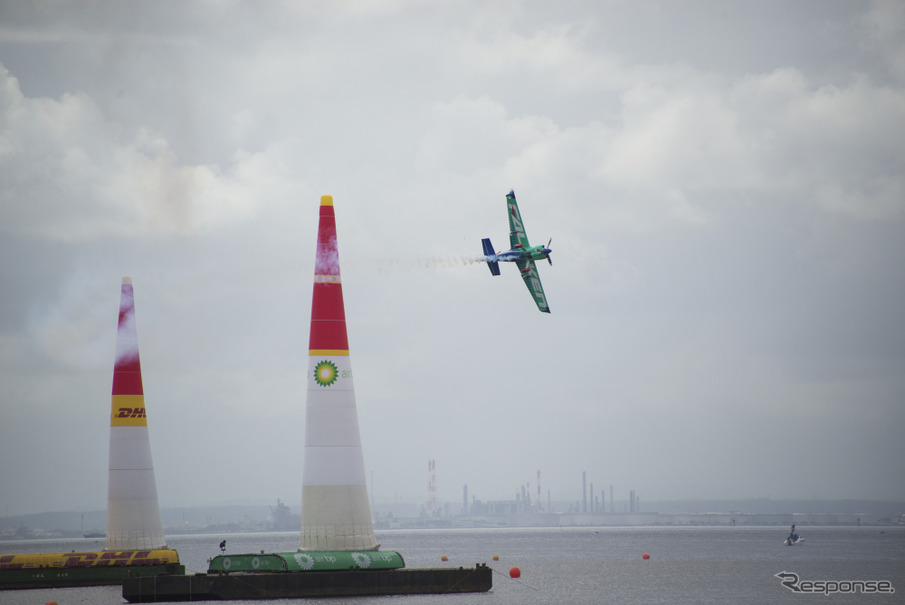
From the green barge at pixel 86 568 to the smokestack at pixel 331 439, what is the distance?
10.0m

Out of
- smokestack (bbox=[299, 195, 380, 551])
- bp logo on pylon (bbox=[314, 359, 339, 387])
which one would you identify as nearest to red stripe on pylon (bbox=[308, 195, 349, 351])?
smokestack (bbox=[299, 195, 380, 551])

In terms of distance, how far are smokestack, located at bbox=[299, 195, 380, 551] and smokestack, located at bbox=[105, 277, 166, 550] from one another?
10976 millimetres

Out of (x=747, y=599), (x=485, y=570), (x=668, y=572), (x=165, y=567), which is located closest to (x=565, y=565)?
(x=668, y=572)

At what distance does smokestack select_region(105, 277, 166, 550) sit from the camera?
41781 mm

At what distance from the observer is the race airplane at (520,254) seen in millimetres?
45469

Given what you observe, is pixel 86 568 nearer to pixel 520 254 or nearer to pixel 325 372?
pixel 325 372

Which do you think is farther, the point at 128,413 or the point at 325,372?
the point at 128,413

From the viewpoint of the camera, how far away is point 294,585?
35219 millimetres

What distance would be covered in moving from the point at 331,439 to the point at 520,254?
1574 centimetres

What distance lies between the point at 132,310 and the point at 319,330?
1253 cm

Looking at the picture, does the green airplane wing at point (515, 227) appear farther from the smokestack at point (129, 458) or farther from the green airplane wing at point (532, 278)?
the smokestack at point (129, 458)

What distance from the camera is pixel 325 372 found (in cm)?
3456

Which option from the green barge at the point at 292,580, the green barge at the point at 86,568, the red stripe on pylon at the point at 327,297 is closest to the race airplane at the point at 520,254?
the red stripe on pylon at the point at 327,297

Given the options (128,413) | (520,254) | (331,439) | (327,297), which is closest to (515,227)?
(520,254)
